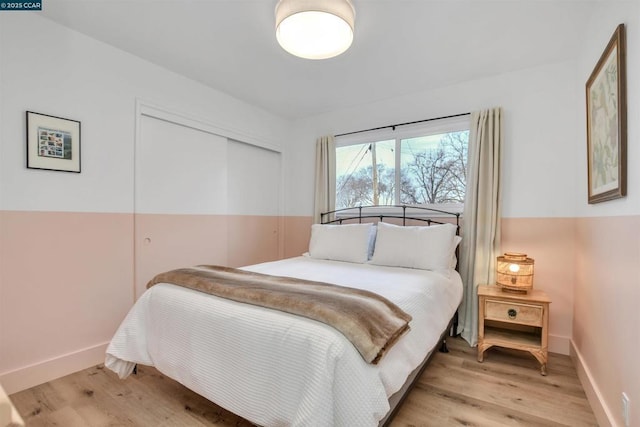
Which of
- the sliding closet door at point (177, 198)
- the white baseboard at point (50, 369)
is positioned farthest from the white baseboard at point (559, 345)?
the white baseboard at point (50, 369)

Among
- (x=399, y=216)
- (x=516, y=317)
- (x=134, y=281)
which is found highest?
(x=399, y=216)

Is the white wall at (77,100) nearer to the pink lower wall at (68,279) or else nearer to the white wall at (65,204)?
the white wall at (65,204)

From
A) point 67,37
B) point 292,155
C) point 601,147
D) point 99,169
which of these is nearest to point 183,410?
point 99,169

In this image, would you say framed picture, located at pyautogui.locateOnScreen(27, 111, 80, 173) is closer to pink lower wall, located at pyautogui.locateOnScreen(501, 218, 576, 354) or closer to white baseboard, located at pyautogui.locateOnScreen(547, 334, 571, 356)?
pink lower wall, located at pyautogui.locateOnScreen(501, 218, 576, 354)

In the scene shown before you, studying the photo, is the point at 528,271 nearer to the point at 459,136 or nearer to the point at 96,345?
the point at 459,136

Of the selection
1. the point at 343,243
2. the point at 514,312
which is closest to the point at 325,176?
the point at 343,243

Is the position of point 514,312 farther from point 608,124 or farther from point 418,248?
point 608,124

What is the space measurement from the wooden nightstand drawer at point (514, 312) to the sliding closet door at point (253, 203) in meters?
2.53

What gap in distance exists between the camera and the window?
3016 millimetres

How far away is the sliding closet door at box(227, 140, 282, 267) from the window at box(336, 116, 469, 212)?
34.4 inches

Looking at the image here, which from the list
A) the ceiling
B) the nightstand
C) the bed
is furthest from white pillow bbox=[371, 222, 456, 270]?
the ceiling

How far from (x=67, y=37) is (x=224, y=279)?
2089 millimetres

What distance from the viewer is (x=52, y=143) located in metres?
2.09

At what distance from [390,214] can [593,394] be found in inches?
81.2
